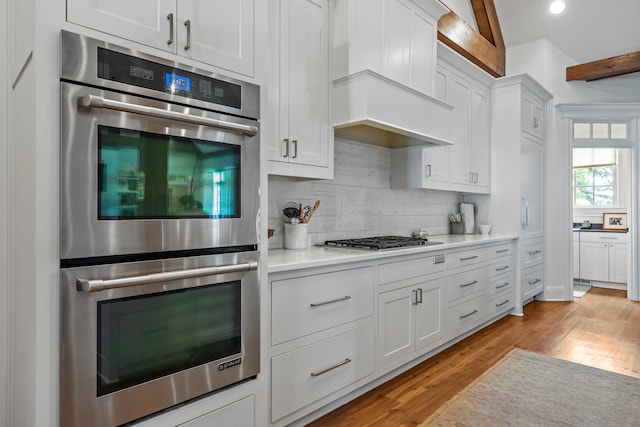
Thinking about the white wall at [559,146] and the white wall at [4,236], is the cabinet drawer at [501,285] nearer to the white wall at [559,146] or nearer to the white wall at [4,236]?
the white wall at [559,146]

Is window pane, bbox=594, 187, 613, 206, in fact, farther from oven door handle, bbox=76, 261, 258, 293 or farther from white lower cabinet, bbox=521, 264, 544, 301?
oven door handle, bbox=76, 261, 258, 293

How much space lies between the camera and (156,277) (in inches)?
50.1

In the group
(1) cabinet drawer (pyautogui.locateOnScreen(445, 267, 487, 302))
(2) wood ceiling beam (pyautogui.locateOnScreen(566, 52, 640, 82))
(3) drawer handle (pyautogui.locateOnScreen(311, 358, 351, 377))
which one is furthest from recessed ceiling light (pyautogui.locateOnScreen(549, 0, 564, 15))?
(3) drawer handle (pyautogui.locateOnScreen(311, 358, 351, 377))

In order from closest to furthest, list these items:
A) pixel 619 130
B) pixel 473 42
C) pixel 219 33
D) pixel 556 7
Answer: pixel 219 33 → pixel 473 42 → pixel 556 7 → pixel 619 130

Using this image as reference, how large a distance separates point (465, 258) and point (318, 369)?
1.83 metres

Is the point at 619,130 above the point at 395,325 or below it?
above

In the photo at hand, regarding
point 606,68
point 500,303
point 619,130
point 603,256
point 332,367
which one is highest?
point 606,68

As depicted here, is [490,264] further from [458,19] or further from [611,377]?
[458,19]

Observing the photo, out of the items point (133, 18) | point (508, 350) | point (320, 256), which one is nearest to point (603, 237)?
point (508, 350)

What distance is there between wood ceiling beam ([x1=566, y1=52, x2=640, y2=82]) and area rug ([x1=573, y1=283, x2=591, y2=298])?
2.90 meters

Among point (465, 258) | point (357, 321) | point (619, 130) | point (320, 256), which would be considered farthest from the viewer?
point (619, 130)

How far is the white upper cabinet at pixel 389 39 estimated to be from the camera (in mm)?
2426

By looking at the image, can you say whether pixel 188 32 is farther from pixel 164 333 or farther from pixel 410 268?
pixel 410 268

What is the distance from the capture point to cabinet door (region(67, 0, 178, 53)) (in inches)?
44.8
